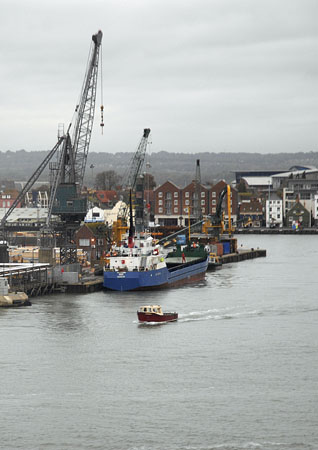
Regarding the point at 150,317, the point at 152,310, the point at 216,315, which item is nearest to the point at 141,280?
the point at 216,315

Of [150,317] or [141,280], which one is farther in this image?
[141,280]

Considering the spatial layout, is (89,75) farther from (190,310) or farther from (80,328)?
(80,328)

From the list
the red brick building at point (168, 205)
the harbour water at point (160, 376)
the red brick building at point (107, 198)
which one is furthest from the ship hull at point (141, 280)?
the red brick building at point (107, 198)

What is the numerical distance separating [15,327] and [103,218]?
8306cm

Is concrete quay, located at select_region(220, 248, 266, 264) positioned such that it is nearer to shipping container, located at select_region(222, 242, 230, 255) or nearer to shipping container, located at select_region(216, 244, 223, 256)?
shipping container, located at select_region(216, 244, 223, 256)

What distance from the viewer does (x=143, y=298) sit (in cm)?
5094

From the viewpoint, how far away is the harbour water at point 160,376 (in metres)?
25.0

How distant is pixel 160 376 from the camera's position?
101 ft

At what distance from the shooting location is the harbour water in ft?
82.2

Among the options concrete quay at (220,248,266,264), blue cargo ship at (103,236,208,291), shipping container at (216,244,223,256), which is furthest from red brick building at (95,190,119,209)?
blue cargo ship at (103,236,208,291)

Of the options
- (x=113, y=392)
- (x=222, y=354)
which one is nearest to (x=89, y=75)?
(x=222, y=354)

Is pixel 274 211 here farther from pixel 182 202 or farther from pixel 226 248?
pixel 226 248

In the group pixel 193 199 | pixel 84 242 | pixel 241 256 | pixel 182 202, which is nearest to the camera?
pixel 84 242

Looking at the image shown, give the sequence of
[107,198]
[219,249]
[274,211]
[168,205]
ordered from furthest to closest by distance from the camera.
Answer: [107,198]
[274,211]
[168,205]
[219,249]
